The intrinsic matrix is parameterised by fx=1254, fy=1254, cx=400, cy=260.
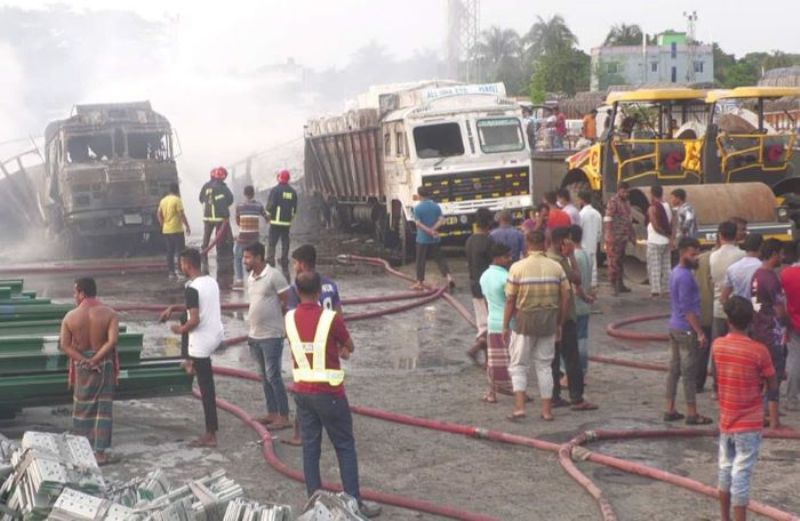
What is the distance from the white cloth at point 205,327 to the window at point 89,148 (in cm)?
1417

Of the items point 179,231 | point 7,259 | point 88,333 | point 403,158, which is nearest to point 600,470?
point 88,333

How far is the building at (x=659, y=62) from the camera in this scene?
9256 centimetres

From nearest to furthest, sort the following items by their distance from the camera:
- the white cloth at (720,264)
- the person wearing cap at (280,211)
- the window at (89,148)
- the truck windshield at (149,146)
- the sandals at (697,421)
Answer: the sandals at (697,421)
the white cloth at (720,264)
the person wearing cap at (280,211)
the window at (89,148)
the truck windshield at (149,146)

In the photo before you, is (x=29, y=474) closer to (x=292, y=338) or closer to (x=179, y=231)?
(x=292, y=338)

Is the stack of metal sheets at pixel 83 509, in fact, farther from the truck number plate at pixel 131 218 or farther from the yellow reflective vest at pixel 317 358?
the truck number plate at pixel 131 218

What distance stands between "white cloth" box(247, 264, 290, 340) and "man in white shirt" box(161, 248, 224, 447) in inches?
13.7

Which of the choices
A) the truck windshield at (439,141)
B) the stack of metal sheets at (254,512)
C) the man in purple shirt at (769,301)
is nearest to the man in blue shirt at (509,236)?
the man in purple shirt at (769,301)

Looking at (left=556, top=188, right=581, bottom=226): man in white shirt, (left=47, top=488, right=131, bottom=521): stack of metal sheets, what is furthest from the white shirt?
(left=47, top=488, right=131, bottom=521): stack of metal sheets

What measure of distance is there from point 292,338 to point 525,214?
14850 millimetres

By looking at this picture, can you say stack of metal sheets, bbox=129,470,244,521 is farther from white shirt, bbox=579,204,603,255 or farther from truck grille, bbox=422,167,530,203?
truck grille, bbox=422,167,530,203

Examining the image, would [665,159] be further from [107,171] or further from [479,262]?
[107,171]

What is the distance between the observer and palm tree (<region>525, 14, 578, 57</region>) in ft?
291

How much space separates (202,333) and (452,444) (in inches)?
86.7

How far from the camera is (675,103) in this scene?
67.7 feet
